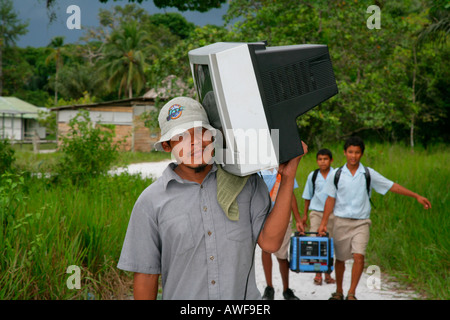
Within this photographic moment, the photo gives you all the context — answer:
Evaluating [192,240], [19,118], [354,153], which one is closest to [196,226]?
[192,240]

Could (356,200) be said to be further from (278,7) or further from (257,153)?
(278,7)

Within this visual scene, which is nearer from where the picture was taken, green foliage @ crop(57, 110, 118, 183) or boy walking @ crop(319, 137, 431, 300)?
boy walking @ crop(319, 137, 431, 300)

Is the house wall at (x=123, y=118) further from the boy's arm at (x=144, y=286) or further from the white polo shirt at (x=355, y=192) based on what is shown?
the boy's arm at (x=144, y=286)

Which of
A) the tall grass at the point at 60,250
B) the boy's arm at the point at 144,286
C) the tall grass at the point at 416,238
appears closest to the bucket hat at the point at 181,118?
the boy's arm at the point at 144,286

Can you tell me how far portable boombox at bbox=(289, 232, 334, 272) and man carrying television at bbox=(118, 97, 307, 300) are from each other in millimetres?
2675

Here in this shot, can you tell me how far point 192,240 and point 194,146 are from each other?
14.7 inches

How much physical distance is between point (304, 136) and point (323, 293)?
11.1m

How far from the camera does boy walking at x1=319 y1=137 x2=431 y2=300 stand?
464 centimetres

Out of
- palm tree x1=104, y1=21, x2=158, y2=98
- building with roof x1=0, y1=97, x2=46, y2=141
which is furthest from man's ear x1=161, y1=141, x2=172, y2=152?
palm tree x1=104, y1=21, x2=158, y2=98

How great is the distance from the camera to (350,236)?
468 cm

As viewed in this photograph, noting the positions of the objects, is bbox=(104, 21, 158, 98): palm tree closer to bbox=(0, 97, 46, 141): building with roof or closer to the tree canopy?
bbox=(0, 97, 46, 141): building with roof

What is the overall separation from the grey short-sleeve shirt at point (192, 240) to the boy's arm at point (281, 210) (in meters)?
0.06

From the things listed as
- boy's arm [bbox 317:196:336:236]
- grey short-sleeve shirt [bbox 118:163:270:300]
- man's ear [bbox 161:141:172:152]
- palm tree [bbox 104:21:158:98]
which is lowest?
boy's arm [bbox 317:196:336:236]

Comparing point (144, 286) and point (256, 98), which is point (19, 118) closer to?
point (144, 286)
